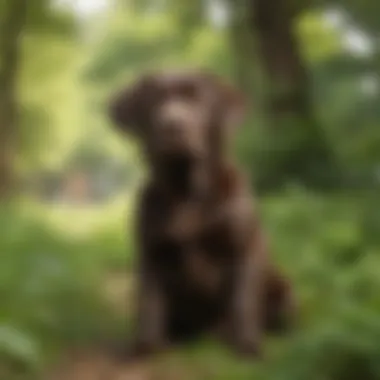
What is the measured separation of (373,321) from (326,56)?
331mm

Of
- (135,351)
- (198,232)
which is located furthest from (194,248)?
(135,351)

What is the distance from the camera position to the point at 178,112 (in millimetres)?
1009

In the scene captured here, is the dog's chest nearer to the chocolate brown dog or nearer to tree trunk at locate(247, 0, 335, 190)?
the chocolate brown dog

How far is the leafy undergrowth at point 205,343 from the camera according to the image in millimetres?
1007

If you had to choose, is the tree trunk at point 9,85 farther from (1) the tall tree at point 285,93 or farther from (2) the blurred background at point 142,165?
(1) the tall tree at point 285,93

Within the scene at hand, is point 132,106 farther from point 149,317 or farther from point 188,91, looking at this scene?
point 149,317

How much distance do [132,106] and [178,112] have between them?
0.20ft

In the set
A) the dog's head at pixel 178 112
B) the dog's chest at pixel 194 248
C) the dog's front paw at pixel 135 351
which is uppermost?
the dog's head at pixel 178 112

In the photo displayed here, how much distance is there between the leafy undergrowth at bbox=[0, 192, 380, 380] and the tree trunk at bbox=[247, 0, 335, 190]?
4 centimetres

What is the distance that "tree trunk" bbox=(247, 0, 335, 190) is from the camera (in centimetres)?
110

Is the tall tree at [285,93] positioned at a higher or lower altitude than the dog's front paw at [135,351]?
higher

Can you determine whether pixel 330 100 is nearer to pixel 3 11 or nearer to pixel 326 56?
pixel 326 56

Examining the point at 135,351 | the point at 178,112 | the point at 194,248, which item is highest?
the point at 178,112

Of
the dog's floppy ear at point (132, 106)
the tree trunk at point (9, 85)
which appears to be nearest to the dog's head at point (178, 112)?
the dog's floppy ear at point (132, 106)
